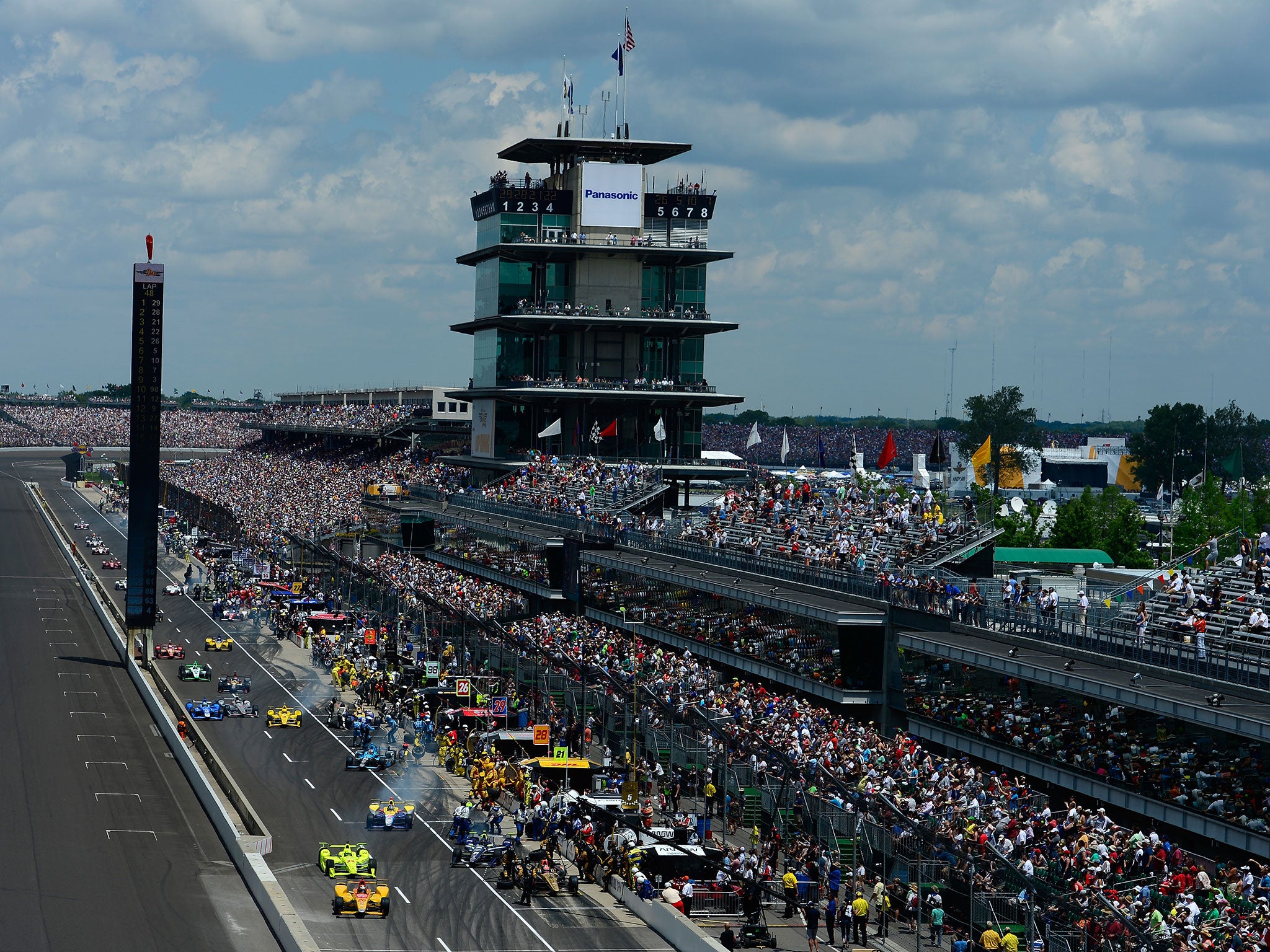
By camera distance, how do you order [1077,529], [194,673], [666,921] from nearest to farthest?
[666,921] < [194,673] < [1077,529]

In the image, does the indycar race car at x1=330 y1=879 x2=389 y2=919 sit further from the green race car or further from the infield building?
the infield building

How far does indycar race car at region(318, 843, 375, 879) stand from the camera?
40.2 metres

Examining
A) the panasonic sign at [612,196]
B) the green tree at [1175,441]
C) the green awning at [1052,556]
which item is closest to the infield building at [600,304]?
the panasonic sign at [612,196]

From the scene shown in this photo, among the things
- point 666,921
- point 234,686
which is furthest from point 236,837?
point 234,686

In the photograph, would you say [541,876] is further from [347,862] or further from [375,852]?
[375,852]

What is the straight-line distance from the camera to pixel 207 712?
63500 mm

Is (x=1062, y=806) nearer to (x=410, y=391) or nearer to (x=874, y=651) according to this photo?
(x=874, y=651)

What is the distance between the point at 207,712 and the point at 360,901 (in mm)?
28348

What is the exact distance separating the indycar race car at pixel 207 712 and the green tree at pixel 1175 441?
14132 centimetres

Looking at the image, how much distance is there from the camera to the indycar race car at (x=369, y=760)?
54.0 metres

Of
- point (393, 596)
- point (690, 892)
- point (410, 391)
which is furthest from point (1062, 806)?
point (410, 391)

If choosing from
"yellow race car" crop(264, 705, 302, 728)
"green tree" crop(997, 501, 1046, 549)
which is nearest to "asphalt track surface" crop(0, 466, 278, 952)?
"yellow race car" crop(264, 705, 302, 728)

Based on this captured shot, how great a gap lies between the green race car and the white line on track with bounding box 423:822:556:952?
98.8 ft

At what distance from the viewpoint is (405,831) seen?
45906 millimetres
